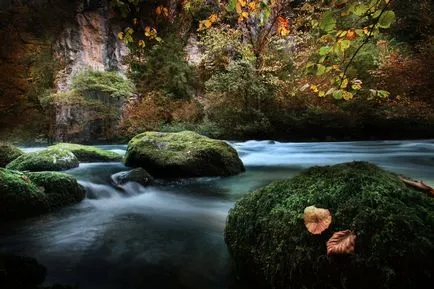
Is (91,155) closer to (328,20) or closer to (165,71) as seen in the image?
(328,20)

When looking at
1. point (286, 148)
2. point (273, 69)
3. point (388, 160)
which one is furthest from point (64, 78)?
point (388, 160)

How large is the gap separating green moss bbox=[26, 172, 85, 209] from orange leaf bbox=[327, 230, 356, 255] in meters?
4.07

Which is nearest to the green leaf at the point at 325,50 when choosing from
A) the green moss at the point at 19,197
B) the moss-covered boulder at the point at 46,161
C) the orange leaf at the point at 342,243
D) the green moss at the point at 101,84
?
the orange leaf at the point at 342,243

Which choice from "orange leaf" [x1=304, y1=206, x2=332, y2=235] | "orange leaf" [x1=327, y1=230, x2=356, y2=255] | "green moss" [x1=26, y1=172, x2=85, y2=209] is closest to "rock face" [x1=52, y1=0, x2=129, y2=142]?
"green moss" [x1=26, y1=172, x2=85, y2=209]

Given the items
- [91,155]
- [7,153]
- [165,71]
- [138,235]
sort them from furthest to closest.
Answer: [165,71] < [91,155] < [7,153] < [138,235]

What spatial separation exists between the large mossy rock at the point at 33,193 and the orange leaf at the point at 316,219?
3818 mm

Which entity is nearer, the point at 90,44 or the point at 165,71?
the point at 165,71

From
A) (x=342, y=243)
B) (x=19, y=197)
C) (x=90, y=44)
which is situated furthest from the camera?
(x=90, y=44)

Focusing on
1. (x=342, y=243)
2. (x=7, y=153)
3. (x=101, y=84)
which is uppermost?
(x=101, y=84)

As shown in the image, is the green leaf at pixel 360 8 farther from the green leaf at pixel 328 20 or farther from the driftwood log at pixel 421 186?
the driftwood log at pixel 421 186

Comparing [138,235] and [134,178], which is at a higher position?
[134,178]

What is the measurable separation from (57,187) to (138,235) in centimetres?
180

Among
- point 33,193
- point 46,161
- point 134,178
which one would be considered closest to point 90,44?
point 46,161

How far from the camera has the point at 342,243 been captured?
2.03 meters
